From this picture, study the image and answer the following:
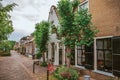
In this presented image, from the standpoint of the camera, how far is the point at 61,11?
49.0 feet

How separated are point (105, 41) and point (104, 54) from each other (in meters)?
0.80

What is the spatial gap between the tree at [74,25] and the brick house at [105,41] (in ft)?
1.93

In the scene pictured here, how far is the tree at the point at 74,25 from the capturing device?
14.2 m

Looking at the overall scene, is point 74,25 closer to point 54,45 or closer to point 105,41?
point 105,41

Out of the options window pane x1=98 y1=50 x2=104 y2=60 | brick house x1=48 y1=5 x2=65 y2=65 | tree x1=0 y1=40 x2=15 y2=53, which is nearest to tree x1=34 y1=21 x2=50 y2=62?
brick house x1=48 y1=5 x2=65 y2=65

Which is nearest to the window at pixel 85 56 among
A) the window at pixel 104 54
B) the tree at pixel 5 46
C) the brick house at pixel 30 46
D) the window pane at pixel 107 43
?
the window at pixel 104 54

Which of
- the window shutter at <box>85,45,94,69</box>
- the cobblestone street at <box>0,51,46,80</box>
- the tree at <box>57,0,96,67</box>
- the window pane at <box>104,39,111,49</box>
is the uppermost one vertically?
the tree at <box>57,0,96,67</box>

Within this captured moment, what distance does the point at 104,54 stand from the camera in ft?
45.6

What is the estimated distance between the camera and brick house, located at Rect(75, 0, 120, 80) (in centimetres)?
1228

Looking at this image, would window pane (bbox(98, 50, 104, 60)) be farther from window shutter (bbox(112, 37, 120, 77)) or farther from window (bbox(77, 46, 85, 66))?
window (bbox(77, 46, 85, 66))

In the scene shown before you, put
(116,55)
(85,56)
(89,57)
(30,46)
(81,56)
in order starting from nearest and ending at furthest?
1. (116,55)
2. (89,57)
3. (85,56)
4. (81,56)
5. (30,46)

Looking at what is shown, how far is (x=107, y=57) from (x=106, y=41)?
3.21 feet

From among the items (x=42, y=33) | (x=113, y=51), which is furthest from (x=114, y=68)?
(x=42, y=33)

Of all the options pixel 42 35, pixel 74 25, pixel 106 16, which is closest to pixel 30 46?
pixel 42 35
